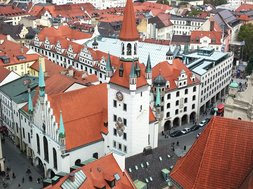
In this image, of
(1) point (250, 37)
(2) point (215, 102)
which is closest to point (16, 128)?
(2) point (215, 102)

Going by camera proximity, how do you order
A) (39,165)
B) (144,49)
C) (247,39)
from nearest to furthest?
(39,165)
(144,49)
(247,39)

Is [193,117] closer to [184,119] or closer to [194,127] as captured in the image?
[184,119]

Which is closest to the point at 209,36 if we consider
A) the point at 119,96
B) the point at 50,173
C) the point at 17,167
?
the point at 119,96

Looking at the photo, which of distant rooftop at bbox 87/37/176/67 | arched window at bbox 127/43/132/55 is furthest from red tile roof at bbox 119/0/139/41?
distant rooftop at bbox 87/37/176/67

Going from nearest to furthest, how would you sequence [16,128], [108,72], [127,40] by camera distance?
[127,40], [108,72], [16,128]

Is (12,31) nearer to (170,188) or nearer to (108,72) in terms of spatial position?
(108,72)
